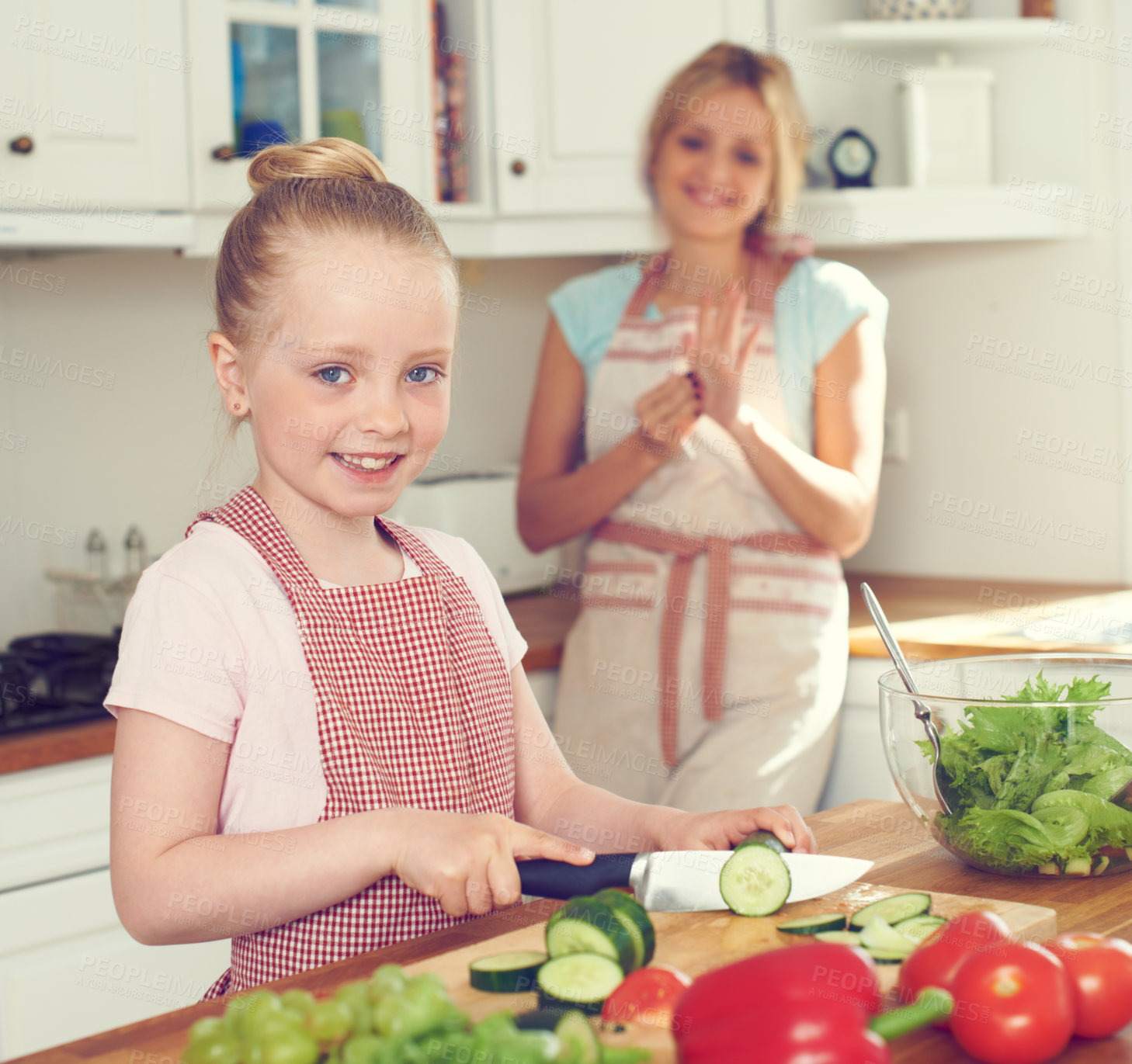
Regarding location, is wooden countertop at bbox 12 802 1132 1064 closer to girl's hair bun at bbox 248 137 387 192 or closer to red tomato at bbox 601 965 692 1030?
red tomato at bbox 601 965 692 1030

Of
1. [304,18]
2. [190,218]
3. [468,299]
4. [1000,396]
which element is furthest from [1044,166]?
[190,218]

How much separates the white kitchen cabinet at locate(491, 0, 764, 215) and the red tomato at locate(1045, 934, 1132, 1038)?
65.9 inches

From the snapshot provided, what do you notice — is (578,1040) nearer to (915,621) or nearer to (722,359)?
(722,359)

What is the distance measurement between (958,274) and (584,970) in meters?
1.96

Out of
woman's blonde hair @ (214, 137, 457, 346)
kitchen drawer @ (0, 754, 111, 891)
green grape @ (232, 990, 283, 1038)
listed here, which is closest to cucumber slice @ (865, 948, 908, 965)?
green grape @ (232, 990, 283, 1038)

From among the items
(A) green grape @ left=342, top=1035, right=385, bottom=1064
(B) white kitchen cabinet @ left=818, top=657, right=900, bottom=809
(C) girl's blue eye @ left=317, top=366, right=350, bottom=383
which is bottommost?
(B) white kitchen cabinet @ left=818, top=657, right=900, bottom=809

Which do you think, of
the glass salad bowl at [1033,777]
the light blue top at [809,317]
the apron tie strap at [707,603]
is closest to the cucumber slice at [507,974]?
the glass salad bowl at [1033,777]

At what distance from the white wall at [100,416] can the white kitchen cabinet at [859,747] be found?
1044mm

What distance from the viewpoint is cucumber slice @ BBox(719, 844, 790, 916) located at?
78cm

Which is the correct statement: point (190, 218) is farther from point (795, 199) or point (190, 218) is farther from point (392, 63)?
point (795, 199)

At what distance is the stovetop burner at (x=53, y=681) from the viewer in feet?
5.41

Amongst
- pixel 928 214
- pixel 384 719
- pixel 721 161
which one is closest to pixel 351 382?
pixel 384 719

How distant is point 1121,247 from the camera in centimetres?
223

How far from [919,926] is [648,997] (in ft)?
0.60
